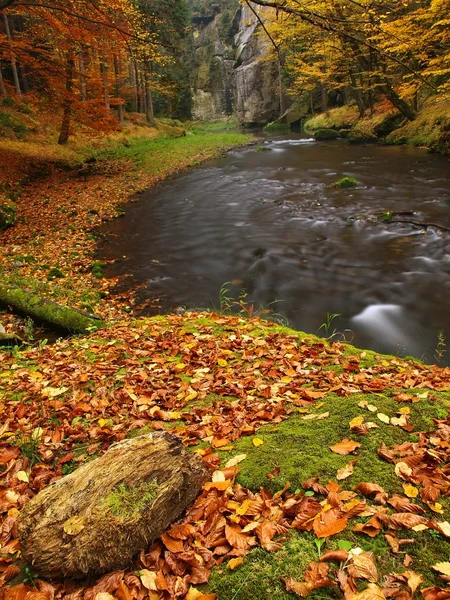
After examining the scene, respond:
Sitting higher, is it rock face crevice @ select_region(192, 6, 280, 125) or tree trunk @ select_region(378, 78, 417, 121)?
rock face crevice @ select_region(192, 6, 280, 125)

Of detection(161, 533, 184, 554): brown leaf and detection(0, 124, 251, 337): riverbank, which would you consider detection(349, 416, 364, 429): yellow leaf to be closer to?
detection(161, 533, 184, 554): brown leaf

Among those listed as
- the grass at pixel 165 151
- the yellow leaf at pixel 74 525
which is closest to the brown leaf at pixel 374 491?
the yellow leaf at pixel 74 525

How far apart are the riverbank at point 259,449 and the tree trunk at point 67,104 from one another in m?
16.4

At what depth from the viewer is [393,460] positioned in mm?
2480

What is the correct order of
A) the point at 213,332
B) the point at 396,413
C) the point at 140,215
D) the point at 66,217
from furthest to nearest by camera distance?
1. the point at 140,215
2. the point at 66,217
3. the point at 213,332
4. the point at 396,413

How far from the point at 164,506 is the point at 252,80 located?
6296 centimetres

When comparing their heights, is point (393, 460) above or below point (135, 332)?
above

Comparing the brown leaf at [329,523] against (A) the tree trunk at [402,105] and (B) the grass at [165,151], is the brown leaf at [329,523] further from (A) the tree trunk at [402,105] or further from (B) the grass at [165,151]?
(A) the tree trunk at [402,105]

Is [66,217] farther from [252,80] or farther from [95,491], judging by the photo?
[252,80]

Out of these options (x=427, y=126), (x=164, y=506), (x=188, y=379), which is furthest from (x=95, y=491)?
(x=427, y=126)

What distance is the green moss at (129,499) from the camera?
2.08 meters

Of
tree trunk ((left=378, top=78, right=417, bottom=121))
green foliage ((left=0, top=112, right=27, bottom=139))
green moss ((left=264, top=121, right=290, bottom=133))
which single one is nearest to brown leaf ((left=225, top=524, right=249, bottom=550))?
green foliage ((left=0, top=112, right=27, bottom=139))

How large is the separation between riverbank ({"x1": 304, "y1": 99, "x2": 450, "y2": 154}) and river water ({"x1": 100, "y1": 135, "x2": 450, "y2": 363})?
224 cm

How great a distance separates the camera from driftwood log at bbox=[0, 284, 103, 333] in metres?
6.72
